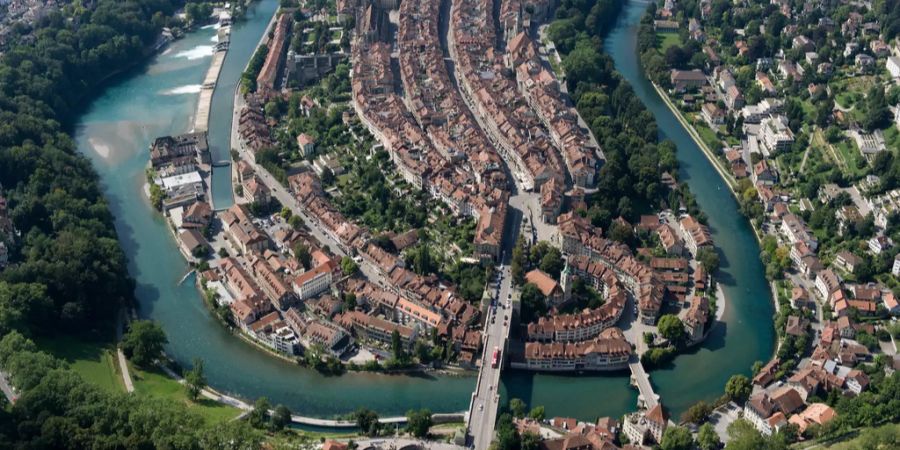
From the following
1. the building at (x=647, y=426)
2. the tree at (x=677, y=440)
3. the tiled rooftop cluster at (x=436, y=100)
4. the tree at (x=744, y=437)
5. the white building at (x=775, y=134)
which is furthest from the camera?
the white building at (x=775, y=134)

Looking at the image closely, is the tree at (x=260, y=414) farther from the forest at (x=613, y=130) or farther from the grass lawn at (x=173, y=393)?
the forest at (x=613, y=130)

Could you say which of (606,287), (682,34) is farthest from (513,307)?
(682,34)

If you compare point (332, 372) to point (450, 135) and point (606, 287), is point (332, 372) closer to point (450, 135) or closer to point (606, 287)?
point (606, 287)

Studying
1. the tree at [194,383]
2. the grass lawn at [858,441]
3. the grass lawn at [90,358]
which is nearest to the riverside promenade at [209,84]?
the grass lawn at [90,358]

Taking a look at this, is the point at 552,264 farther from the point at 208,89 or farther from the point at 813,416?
the point at 208,89

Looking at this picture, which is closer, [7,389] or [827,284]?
[7,389]

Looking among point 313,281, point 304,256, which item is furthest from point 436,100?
point 313,281
